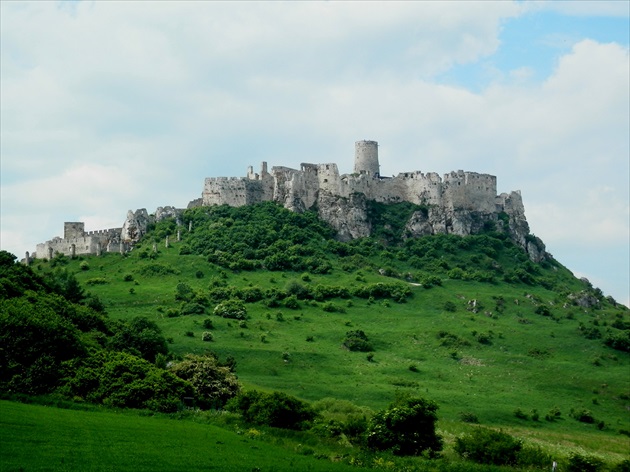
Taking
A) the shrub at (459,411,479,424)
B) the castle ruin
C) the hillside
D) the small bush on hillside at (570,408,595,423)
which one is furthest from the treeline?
the castle ruin

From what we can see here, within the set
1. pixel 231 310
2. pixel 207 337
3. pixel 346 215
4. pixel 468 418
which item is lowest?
pixel 468 418

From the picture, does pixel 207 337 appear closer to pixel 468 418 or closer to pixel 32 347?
pixel 468 418

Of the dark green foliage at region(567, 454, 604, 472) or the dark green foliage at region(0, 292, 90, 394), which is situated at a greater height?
the dark green foliage at region(0, 292, 90, 394)

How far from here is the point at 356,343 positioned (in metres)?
92.7

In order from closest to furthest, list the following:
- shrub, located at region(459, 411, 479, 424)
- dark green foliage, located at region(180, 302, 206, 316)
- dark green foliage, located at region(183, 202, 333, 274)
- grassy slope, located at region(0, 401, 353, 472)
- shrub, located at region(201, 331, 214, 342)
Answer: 1. grassy slope, located at region(0, 401, 353, 472)
2. shrub, located at region(459, 411, 479, 424)
3. shrub, located at region(201, 331, 214, 342)
4. dark green foliage, located at region(180, 302, 206, 316)
5. dark green foliage, located at region(183, 202, 333, 274)

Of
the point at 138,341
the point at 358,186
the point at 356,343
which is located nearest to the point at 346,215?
the point at 358,186

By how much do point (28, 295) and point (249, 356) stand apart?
25.9 meters

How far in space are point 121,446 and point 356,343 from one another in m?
57.2

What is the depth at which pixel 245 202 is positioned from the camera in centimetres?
13988

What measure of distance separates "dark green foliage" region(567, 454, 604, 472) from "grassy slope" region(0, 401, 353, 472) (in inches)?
582

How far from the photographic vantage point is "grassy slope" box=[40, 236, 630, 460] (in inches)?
2980

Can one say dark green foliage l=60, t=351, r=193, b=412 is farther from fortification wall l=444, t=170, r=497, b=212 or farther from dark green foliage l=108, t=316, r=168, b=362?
fortification wall l=444, t=170, r=497, b=212

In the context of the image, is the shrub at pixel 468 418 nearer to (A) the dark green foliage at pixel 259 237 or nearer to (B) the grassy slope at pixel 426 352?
(B) the grassy slope at pixel 426 352

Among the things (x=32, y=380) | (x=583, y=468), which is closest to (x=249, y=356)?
(x=32, y=380)
